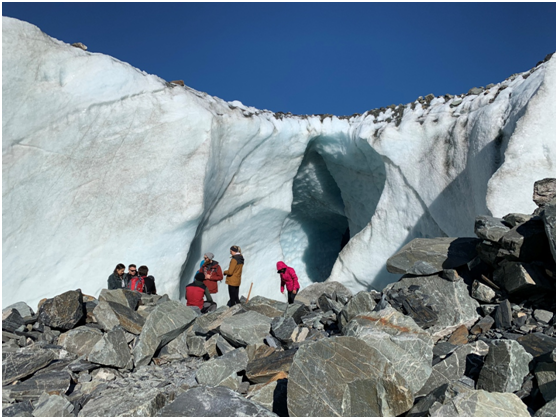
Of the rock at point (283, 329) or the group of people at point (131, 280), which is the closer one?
the rock at point (283, 329)

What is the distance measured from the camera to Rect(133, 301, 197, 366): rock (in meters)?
4.65

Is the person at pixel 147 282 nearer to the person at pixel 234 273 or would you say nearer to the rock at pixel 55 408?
the person at pixel 234 273

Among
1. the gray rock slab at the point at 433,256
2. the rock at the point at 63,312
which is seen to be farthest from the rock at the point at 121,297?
the gray rock slab at the point at 433,256

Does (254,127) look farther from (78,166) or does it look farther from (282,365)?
(282,365)

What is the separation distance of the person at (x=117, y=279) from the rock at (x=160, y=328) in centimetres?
233

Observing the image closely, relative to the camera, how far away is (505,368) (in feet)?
10.4

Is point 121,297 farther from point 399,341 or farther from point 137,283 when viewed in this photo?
point 399,341

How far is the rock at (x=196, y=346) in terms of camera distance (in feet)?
16.0

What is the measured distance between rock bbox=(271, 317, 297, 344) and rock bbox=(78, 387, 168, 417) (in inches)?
56.8

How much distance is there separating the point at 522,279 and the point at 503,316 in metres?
0.46

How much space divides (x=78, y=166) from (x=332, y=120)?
681 cm

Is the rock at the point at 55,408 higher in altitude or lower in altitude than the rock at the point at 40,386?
lower

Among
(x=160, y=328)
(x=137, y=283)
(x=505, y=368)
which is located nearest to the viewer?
(x=505, y=368)

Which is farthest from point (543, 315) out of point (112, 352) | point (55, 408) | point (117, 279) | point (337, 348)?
point (117, 279)
